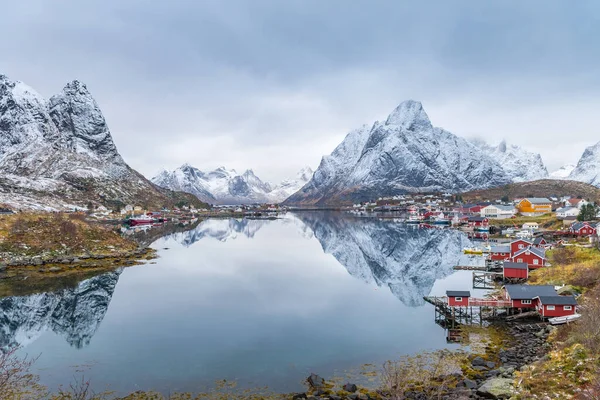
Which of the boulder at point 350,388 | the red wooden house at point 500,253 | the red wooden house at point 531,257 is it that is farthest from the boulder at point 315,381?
the red wooden house at point 500,253

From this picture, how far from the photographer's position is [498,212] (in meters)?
162

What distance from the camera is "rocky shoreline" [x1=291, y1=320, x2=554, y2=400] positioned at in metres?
24.8

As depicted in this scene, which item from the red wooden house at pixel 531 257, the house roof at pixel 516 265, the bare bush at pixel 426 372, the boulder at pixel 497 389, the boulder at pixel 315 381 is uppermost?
the red wooden house at pixel 531 257

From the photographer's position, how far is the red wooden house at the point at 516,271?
5866 cm

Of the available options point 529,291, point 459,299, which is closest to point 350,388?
point 459,299

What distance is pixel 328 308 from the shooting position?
48.2 metres

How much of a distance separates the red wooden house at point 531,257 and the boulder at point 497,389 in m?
43.7

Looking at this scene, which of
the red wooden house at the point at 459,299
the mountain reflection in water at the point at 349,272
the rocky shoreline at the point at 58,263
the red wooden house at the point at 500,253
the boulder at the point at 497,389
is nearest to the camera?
the boulder at the point at 497,389

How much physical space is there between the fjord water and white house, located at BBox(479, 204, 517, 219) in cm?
9016

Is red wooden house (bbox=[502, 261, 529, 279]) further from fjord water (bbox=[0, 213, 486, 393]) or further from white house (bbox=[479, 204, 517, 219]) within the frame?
white house (bbox=[479, 204, 517, 219])

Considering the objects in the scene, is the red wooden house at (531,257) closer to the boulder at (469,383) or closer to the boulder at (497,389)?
the boulder at (469,383)

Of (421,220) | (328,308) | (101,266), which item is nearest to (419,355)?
(328,308)

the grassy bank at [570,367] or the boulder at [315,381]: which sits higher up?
the grassy bank at [570,367]

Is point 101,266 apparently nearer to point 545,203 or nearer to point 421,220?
point 421,220
